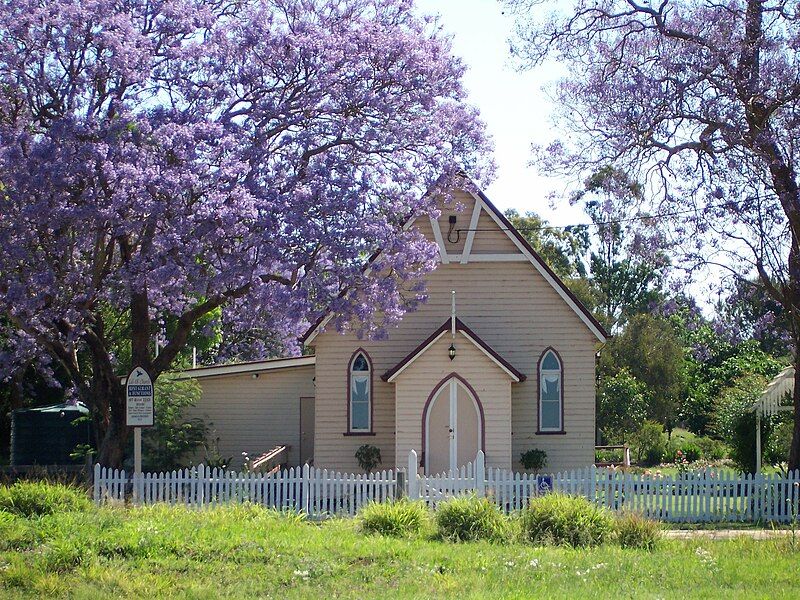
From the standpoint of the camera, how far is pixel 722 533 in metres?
18.3

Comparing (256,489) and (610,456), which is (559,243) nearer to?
(610,456)

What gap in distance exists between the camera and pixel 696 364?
5766 cm

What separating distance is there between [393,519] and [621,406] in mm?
30323

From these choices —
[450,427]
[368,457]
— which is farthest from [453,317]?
[368,457]

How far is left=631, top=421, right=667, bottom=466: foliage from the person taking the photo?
42000 mm

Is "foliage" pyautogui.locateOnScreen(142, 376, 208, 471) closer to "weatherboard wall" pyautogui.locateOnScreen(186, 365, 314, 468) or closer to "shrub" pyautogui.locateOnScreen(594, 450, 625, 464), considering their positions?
"weatherboard wall" pyautogui.locateOnScreen(186, 365, 314, 468)

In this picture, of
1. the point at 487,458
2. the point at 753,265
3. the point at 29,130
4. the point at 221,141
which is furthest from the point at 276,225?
the point at 753,265

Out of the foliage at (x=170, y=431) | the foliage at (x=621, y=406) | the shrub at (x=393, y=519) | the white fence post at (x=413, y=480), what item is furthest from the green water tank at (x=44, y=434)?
the foliage at (x=621, y=406)

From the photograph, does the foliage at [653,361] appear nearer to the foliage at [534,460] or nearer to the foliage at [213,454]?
the foliage at [534,460]

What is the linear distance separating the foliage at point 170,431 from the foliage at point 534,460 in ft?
26.5

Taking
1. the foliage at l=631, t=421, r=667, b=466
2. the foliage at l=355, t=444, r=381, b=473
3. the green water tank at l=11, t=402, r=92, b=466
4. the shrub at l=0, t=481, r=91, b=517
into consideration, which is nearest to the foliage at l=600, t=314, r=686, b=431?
the foliage at l=631, t=421, r=667, b=466

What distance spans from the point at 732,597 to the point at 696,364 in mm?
47455

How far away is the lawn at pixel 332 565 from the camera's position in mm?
12125

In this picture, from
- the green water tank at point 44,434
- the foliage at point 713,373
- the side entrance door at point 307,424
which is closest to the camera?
the side entrance door at point 307,424
